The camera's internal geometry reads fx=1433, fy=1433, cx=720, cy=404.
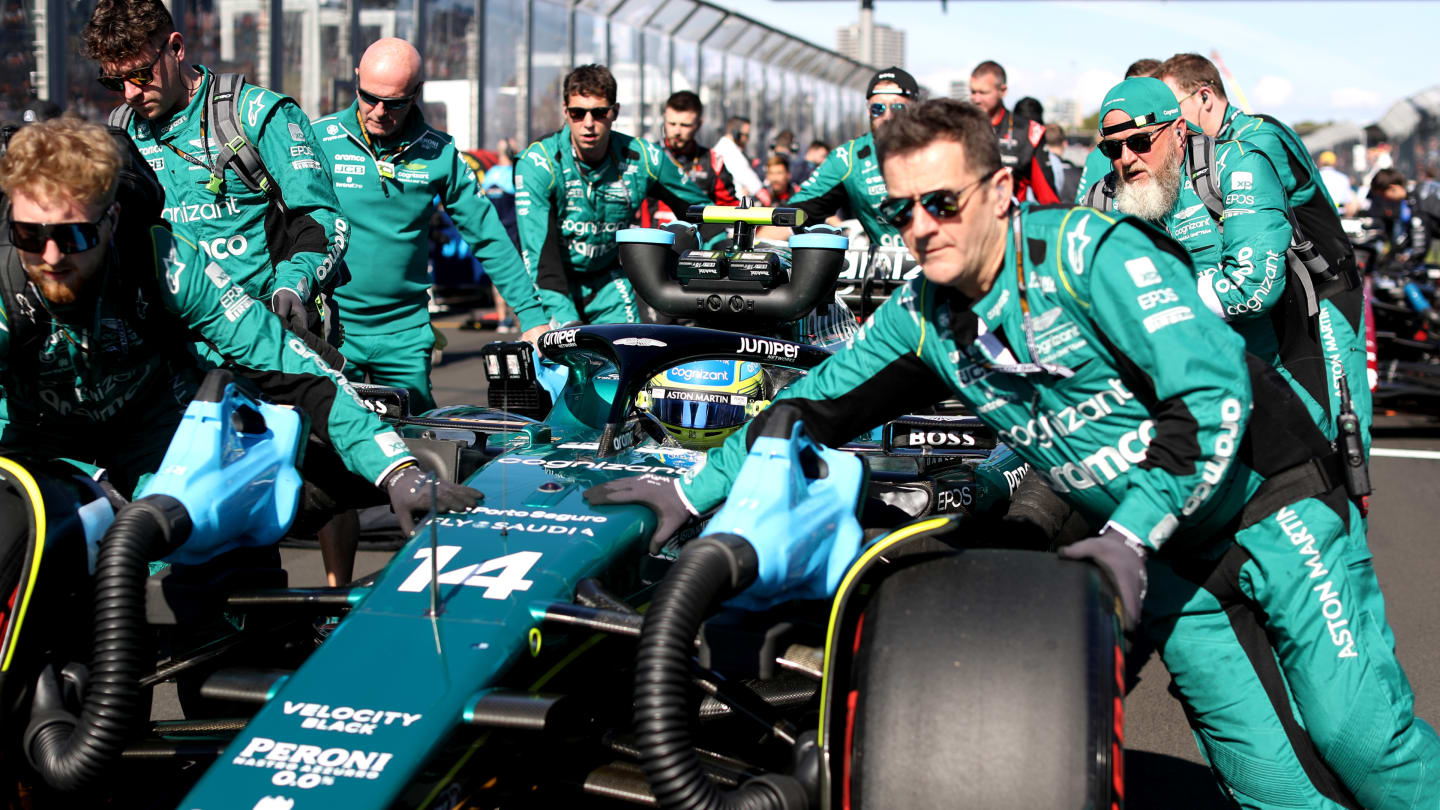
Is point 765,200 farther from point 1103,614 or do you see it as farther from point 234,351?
point 1103,614

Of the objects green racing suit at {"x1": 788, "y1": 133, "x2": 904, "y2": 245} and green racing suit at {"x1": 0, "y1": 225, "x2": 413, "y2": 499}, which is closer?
green racing suit at {"x1": 0, "y1": 225, "x2": 413, "y2": 499}

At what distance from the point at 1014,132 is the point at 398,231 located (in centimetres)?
499

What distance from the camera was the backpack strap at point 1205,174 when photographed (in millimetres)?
4711

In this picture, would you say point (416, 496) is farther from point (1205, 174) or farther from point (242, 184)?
point (1205, 174)

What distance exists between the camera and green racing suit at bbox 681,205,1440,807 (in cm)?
289

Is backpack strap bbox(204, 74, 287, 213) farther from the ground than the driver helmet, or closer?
farther from the ground

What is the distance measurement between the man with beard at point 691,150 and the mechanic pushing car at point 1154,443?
6613 millimetres

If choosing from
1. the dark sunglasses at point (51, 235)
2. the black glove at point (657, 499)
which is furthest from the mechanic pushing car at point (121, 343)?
the black glove at point (657, 499)

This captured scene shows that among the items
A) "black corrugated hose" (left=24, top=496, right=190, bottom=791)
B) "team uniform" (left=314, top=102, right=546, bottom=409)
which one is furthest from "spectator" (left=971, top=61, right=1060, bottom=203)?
"black corrugated hose" (left=24, top=496, right=190, bottom=791)

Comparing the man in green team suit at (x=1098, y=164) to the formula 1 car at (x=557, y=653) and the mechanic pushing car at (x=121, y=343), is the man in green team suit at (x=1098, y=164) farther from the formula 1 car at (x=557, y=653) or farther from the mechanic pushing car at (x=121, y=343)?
the mechanic pushing car at (x=121, y=343)

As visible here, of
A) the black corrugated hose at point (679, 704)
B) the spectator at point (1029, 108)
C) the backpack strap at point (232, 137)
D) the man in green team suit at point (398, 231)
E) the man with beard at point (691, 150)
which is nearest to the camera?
the black corrugated hose at point (679, 704)

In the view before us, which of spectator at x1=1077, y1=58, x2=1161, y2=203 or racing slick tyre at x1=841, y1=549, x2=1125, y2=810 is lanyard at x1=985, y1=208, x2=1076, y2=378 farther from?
spectator at x1=1077, y1=58, x2=1161, y2=203

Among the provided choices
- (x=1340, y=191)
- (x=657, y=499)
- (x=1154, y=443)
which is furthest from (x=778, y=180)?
(x=1154, y=443)

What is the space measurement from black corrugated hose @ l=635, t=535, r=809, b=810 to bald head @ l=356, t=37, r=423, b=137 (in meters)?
3.77
